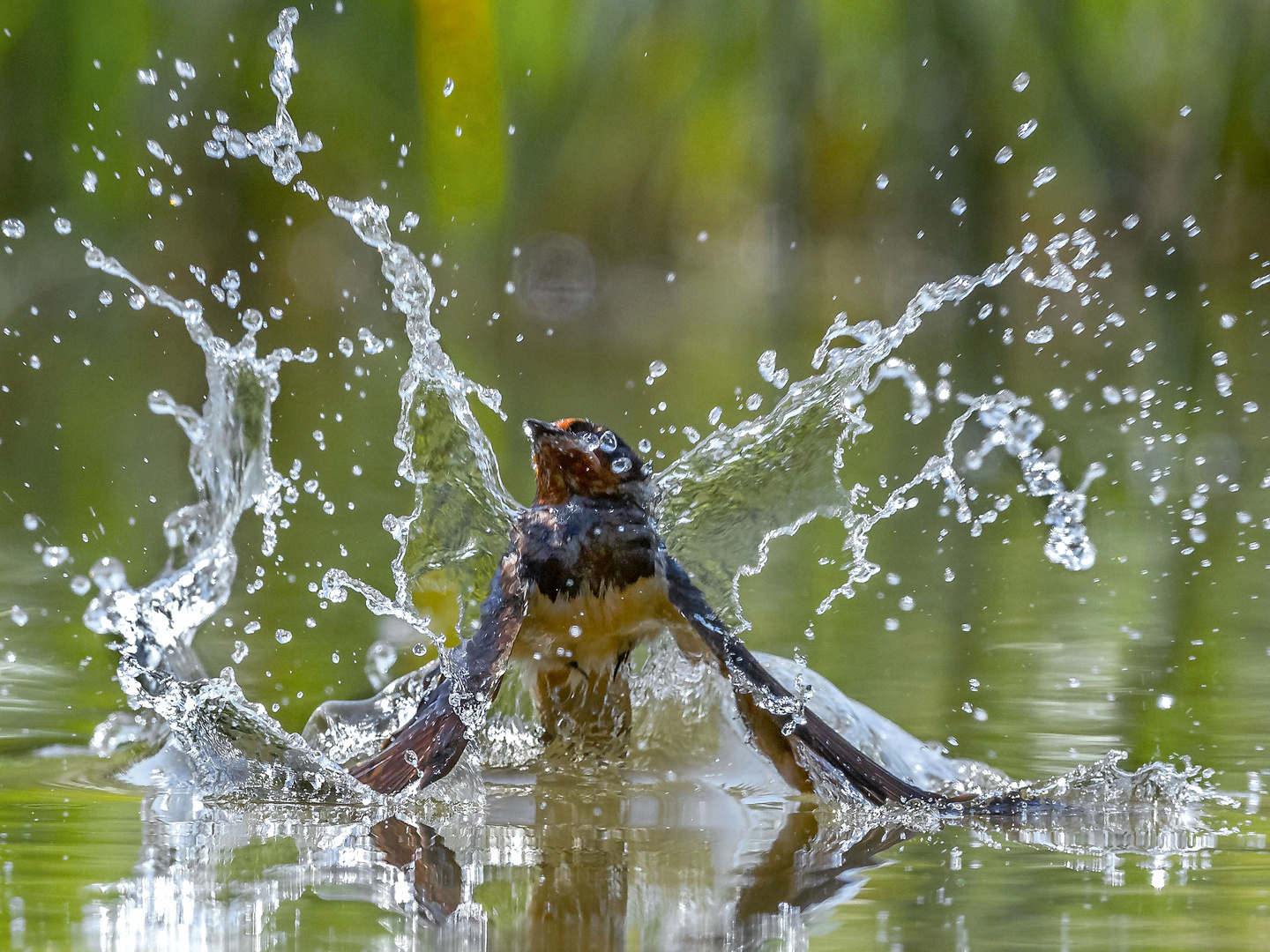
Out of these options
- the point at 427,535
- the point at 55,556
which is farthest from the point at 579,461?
the point at 55,556

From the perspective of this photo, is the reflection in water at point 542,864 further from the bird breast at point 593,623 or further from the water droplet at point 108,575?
the water droplet at point 108,575

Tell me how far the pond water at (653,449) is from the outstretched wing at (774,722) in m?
0.04

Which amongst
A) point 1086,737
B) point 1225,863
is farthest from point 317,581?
point 1225,863

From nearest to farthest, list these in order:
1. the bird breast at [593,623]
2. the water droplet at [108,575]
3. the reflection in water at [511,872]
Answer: the reflection in water at [511,872]
the bird breast at [593,623]
the water droplet at [108,575]

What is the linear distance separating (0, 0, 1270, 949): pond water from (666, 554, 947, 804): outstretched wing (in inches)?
1.7

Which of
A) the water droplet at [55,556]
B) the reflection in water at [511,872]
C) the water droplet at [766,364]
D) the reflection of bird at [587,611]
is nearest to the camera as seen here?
the reflection in water at [511,872]

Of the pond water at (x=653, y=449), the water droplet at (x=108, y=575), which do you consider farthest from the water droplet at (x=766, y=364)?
the water droplet at (x=108, y=575)

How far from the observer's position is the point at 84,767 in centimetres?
238

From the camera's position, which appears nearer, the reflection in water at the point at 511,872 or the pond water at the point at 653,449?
the reflection in water at the point at 511,872

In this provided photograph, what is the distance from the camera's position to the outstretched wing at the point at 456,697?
7.27ft

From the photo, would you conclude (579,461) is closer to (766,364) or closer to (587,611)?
(587,611)

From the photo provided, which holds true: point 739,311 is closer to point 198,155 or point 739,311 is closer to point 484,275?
point 484,275

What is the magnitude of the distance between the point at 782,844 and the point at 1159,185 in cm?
1060

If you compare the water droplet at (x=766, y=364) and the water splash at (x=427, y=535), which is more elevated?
the water droplet at (x=766, y=364)
